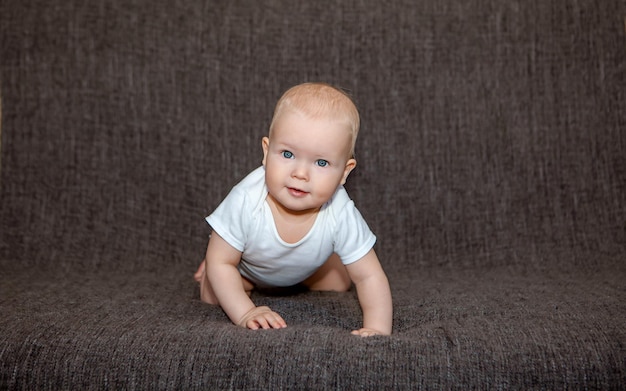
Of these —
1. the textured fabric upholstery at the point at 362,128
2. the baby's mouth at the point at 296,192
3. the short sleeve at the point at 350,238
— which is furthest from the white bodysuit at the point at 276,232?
the textured fabric upholstery at the point at 362,128

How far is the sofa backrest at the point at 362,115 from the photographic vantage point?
71.8 inches

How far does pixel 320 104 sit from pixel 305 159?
0.33 ft

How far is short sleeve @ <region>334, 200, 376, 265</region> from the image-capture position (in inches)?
53.4

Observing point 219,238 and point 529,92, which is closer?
point 219,238

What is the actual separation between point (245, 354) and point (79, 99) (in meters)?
1.05

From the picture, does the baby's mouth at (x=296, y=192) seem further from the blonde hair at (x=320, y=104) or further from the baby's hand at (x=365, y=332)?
the baby's hand at (x=365, y=332)

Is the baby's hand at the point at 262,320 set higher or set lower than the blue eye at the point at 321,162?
lower

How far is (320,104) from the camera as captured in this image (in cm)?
125

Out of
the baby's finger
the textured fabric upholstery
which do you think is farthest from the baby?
the textured fabric upholstery

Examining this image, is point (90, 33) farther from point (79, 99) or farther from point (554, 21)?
point (554, 21)

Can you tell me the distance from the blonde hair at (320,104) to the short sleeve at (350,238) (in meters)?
0.17

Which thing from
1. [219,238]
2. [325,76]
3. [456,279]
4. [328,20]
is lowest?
[456,279]

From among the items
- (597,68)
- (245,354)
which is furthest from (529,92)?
(245,354)

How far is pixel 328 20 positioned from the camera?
6.18 feet
